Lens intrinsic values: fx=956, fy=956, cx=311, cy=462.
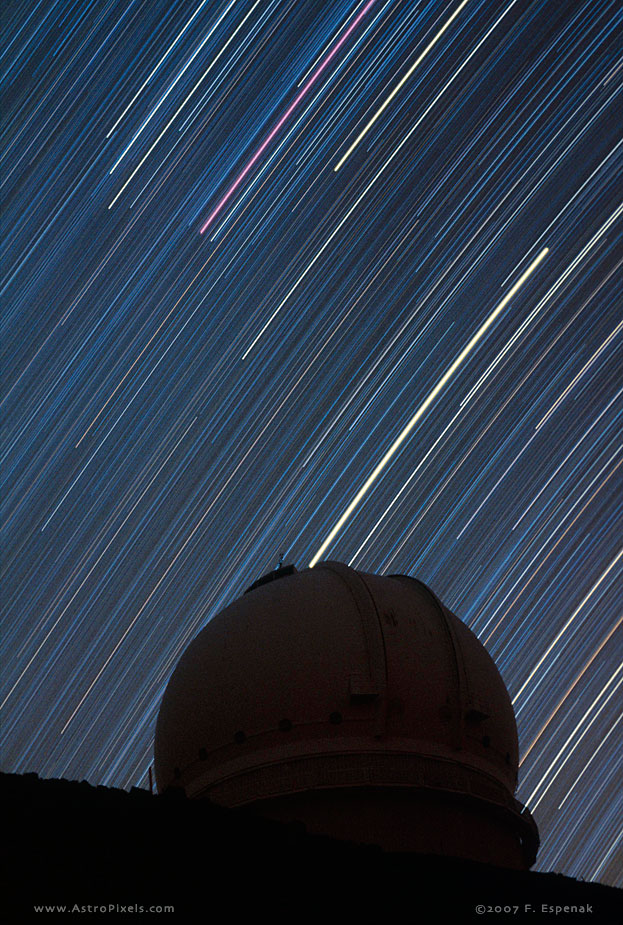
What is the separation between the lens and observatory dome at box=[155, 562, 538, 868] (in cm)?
1067

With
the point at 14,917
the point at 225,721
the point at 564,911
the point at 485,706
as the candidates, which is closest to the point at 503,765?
the point at 485,706

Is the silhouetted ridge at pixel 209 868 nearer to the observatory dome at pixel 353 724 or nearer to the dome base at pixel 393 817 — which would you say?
the dome base at pixel 393 817

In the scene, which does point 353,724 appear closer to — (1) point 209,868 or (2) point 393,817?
(2) point 393,817

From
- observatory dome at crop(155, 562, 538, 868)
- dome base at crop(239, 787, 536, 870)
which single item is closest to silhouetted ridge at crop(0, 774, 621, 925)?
dome base at crop(239, 787, 536, 870)

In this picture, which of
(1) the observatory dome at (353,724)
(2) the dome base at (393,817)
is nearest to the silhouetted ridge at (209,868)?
(2) the dome base at (393,817)

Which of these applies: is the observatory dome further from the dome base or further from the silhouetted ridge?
the silhouetted ridge

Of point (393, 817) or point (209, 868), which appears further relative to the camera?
point (393, 817)

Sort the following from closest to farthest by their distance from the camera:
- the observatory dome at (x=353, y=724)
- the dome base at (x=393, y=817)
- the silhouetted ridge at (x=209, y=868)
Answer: the silhouetted ridge at (x=209, y=868) < the dome base at (x=393, y=817) < the observatory dome at (x=353, y=724)

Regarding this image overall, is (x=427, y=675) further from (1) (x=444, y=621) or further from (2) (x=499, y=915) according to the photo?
(2) (x=499, y=915)

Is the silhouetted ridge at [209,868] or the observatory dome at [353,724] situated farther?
the observatory dome at [353,724]

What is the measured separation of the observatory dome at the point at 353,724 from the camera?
1067 cm

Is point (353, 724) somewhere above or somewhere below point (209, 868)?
above

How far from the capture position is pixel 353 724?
11.0 meters

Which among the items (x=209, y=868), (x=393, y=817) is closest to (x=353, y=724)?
(x=393, y=817)
